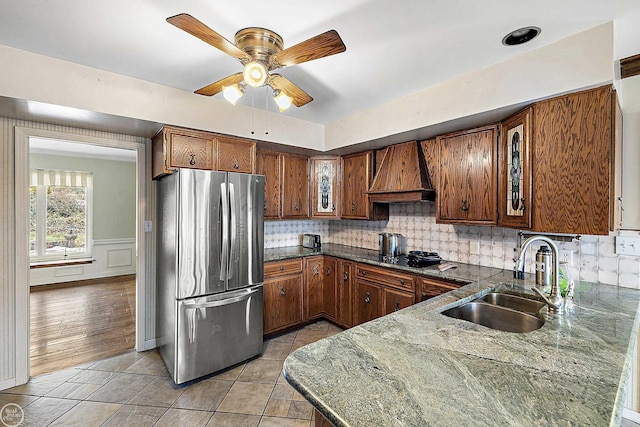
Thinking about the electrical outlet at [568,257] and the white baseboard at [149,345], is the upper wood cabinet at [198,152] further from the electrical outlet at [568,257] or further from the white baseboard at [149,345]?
the electrical outlet at [568,257]

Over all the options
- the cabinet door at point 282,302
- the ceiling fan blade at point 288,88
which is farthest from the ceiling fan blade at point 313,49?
the cabinet door at point 282,302

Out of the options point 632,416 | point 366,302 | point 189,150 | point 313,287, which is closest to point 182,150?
point 189,150

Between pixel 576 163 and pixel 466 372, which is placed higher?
pixel 576 163

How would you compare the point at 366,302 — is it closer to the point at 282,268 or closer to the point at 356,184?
the point at 282,268

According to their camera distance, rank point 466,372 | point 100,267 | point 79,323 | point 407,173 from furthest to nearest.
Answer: point 100,267 → point 79,323 → point 407,173 → point 466,372

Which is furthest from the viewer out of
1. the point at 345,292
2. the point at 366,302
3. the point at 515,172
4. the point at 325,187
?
the point at 325,187

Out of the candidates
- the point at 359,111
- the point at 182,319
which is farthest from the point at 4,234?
the point at 359,111

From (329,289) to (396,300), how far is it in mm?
980

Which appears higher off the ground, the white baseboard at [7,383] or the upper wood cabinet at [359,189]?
the upper wood cabinet at [359,189]

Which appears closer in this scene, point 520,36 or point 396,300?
point 520,36

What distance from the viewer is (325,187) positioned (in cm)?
382

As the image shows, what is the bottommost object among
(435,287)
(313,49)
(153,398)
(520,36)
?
(153,398)

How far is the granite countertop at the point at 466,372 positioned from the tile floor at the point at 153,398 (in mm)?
1308

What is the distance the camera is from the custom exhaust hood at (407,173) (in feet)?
9.37
